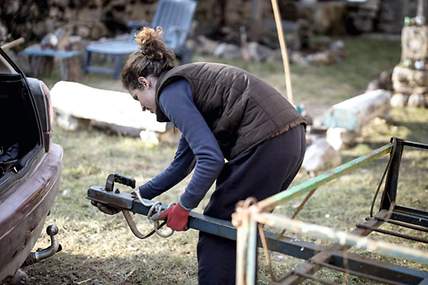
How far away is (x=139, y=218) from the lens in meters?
4.73

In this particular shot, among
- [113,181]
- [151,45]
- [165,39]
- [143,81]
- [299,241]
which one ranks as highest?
[151,45]

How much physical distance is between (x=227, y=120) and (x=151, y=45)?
1.56ft

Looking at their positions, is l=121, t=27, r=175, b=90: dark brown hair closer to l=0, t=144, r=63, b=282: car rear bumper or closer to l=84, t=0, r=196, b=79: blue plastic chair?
l=0, t=144, r=63, b=282: car rear bumper

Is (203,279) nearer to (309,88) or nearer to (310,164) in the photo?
(310,164)

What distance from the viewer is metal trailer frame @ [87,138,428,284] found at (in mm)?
2172

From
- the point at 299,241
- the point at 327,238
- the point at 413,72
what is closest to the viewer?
the point at 327,238

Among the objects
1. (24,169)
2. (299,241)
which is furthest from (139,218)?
(299,241)

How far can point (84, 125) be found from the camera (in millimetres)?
7148

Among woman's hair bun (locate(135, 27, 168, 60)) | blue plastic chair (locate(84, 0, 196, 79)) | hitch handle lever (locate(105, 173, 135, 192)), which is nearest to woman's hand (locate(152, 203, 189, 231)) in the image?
hitch handle lever (locate(105, 173, 135, 192))

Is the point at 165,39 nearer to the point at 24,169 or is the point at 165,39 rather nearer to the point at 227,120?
the point at 24,169

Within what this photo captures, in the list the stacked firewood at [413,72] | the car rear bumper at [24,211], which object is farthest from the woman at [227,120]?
the stacked firewood at [413,72]

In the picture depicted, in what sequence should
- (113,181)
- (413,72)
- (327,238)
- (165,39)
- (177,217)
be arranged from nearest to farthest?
(327,238) → (177,217) → (113,181) → (413,72) → (165,39)

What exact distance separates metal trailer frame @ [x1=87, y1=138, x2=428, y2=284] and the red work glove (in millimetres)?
35

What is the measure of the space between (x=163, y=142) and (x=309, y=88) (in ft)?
13.2
